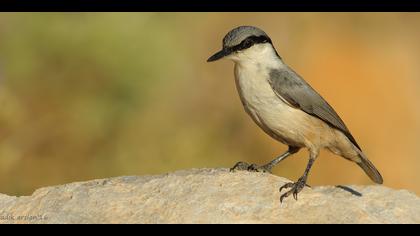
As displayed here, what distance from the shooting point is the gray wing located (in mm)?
8398

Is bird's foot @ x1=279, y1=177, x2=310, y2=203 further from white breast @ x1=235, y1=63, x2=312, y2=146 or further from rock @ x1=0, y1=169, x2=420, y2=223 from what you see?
white breast @ x1=235, y1=63, x2=312, y2=146

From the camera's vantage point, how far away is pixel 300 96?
28.1ft

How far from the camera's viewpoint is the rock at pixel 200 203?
699 cm

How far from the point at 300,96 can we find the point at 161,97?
3.44m

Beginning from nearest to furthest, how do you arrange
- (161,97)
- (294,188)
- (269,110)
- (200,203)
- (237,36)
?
(200,203)
(294,188)
(269,110)
(237,36)
(161,97)

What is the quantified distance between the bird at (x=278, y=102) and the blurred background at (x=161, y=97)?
256 cm

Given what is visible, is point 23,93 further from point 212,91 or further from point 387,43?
point 387,43

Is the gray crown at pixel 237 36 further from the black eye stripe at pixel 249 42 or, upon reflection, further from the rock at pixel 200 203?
the rock at pixel 200 203

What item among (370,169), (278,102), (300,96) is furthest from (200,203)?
(370,169)

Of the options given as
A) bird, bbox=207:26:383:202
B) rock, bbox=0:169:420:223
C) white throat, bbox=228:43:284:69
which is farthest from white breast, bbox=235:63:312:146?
rock, bbox=0:169:420:223

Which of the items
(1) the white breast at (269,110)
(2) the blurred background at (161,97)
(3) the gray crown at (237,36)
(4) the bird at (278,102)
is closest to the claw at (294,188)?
(4) the bird at (278,102)

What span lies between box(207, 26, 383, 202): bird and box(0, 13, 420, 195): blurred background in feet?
8.39

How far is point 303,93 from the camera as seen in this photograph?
863cm

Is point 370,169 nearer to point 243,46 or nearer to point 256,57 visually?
point 256,57
